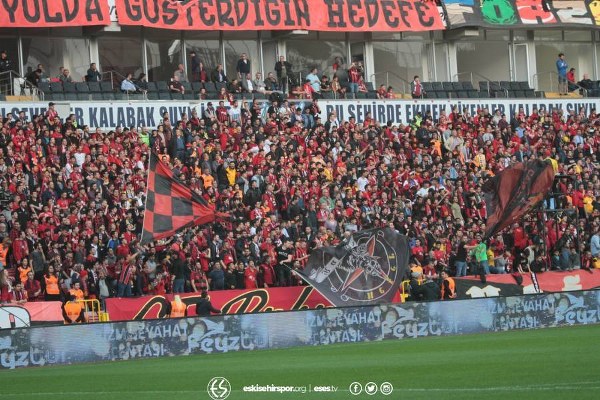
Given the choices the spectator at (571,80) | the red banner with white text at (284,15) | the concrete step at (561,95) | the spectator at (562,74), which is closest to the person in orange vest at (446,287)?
the red banner with white text at (284,15)

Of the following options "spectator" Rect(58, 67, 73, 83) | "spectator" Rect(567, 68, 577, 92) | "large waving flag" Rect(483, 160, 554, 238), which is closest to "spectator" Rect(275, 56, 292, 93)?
"spectator" Rect(58, 67, 73, 83)

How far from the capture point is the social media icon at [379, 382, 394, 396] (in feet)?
55.2

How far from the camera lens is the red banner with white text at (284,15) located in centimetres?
4425

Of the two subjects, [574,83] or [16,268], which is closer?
[16,268]

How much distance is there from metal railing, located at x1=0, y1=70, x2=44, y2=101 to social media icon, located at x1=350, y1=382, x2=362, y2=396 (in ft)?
82.7

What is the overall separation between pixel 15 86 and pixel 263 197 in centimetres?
986

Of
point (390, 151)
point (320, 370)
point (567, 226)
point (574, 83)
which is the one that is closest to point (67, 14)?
point (390, 151)

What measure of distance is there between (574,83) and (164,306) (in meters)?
27.1

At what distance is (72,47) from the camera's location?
44.9 m

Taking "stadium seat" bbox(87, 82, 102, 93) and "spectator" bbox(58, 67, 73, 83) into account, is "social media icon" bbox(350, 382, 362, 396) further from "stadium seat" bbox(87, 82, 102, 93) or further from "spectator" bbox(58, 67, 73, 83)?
"spectator" bbox(58, 67, 73, 83)

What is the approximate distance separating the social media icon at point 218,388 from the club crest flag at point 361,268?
1242cm

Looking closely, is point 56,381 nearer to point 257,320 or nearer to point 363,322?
point 257,320

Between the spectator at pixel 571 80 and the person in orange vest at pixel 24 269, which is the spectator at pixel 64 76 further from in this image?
the spectator at pixel 571 80

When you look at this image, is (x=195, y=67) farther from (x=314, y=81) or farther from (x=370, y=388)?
(x=370, y=388)
